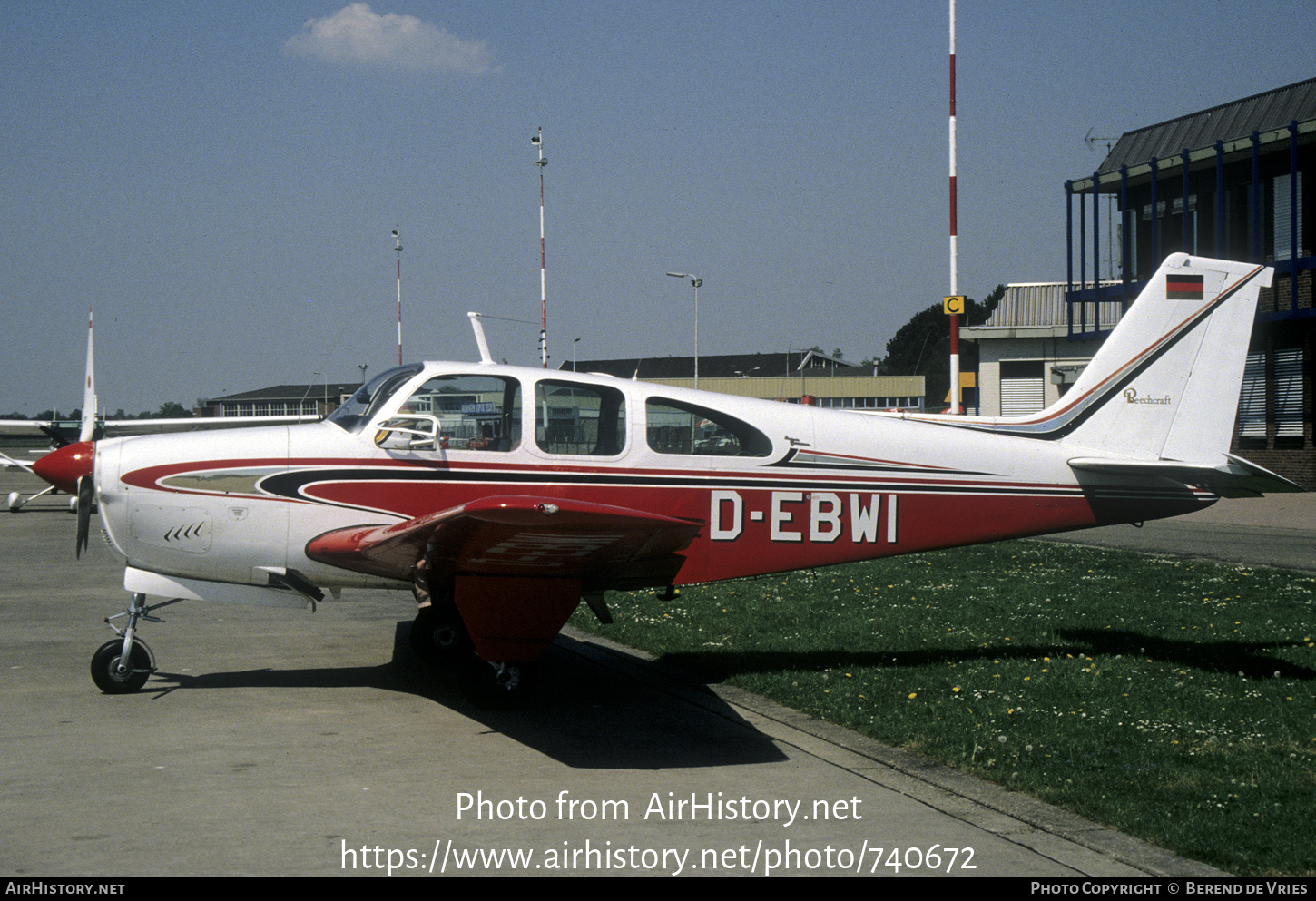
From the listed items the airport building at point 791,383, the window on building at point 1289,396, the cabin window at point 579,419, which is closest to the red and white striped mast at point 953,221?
the cabin window at point 579,419

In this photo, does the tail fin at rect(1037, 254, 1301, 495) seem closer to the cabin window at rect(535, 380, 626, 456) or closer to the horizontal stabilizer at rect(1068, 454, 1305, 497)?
the horizontal stabilizer at rect(1068, 454, 1305, 497)

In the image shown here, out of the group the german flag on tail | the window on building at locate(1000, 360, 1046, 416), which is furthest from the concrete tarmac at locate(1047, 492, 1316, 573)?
the window on building at locate(1000, 360, 1046, 416)

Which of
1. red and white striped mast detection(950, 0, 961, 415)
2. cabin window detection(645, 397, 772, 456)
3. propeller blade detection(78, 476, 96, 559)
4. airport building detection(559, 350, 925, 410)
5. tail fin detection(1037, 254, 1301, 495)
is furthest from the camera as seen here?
airport building detection(559, 350, 925, 410)

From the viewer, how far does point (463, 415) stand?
736 centimetres

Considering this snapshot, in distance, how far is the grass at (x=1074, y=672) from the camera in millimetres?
5113

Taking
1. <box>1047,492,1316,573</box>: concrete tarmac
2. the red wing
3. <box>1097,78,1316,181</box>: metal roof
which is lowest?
<box>1047,492,1316,573</box>: concrete tarmac

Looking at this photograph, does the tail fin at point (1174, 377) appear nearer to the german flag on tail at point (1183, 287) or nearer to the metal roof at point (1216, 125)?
the german flag on tail at point (1183, 287)

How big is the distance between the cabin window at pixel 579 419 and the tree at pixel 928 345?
82883mm

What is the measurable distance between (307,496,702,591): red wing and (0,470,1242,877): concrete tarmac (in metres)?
0.99

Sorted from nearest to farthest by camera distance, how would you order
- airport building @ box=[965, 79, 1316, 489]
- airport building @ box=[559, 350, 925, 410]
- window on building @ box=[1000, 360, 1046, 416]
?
airport building @ box=[965, 79, 1316, 489] < window on building @ box=[1000, 360, 1046, 416] < airport building @ box=[559, 350, 925, 410]

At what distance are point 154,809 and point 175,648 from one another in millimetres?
4586

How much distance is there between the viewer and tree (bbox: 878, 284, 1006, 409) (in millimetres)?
92438

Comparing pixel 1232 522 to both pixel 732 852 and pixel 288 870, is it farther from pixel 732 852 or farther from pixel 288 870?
pixel 288 870
